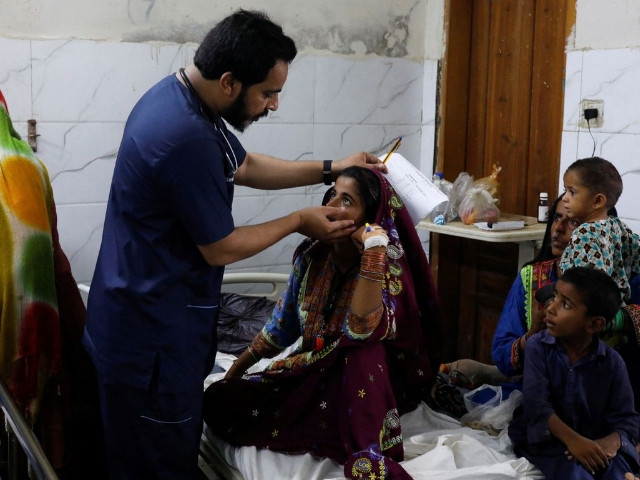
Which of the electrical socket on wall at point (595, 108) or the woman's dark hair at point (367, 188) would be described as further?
the electrical socket on wall at point (595, 108)

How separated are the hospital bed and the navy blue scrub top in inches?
14.6

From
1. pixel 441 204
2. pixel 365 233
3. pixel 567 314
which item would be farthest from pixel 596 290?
pixel 441 204

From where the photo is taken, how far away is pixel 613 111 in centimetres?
362

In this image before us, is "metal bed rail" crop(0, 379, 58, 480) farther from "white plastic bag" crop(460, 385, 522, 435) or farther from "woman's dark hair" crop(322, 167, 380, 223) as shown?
"white plastic bag" crop(460, 385, 522, 435)

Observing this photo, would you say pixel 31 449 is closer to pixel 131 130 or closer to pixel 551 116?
pixel 131 130

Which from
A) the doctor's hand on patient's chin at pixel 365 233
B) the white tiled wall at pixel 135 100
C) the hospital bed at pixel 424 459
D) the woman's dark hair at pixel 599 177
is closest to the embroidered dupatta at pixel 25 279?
the hospital bed at pixel 424 459

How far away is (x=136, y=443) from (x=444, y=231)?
7.03 ft

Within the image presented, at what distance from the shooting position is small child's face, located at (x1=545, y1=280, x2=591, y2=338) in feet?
7.96

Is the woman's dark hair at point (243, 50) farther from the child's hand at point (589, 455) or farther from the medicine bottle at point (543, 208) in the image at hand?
the medicine bottle at point (543, 208)

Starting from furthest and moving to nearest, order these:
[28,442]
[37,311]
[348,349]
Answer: [348,349], [37,311], [28,442]

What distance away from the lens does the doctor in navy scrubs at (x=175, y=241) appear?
2.14 meters

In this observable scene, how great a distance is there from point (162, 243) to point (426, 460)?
1.01 metres

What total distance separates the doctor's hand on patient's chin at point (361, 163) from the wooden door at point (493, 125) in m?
1.65

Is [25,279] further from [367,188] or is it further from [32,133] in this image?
[32,133]
